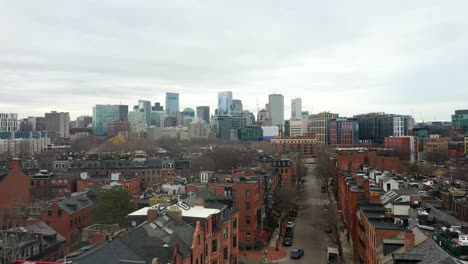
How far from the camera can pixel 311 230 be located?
74812 millimetres

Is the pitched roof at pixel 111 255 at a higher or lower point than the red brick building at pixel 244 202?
higher

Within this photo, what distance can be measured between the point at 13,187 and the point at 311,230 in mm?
51256

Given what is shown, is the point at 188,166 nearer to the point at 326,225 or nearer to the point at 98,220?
the point at 326,225

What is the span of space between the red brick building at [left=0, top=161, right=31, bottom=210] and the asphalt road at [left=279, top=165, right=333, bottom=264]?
45363 millimetres

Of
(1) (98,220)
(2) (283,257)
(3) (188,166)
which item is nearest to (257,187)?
(2) (283,257)

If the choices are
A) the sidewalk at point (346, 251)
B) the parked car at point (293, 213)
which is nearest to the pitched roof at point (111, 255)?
the sidewalk at point (346, 251)

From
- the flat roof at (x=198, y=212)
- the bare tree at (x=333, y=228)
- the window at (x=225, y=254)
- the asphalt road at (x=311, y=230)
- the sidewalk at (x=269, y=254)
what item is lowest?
the sidewalk at (x=269, y=254)

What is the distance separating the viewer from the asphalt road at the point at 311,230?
2333 inches

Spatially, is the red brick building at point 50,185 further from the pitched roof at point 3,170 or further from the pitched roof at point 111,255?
the pitched roof at point 111,255

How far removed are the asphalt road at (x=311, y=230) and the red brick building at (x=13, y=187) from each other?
45.4 meters

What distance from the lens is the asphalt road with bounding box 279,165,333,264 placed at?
5925cm

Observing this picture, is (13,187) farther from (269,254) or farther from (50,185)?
(269,254)

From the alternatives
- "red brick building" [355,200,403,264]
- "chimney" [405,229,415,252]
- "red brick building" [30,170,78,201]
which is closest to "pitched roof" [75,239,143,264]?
"chimney" [405,229,415,252]

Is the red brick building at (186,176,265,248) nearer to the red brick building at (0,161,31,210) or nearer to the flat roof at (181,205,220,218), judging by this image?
the flat roof at (181,205,220,218)
